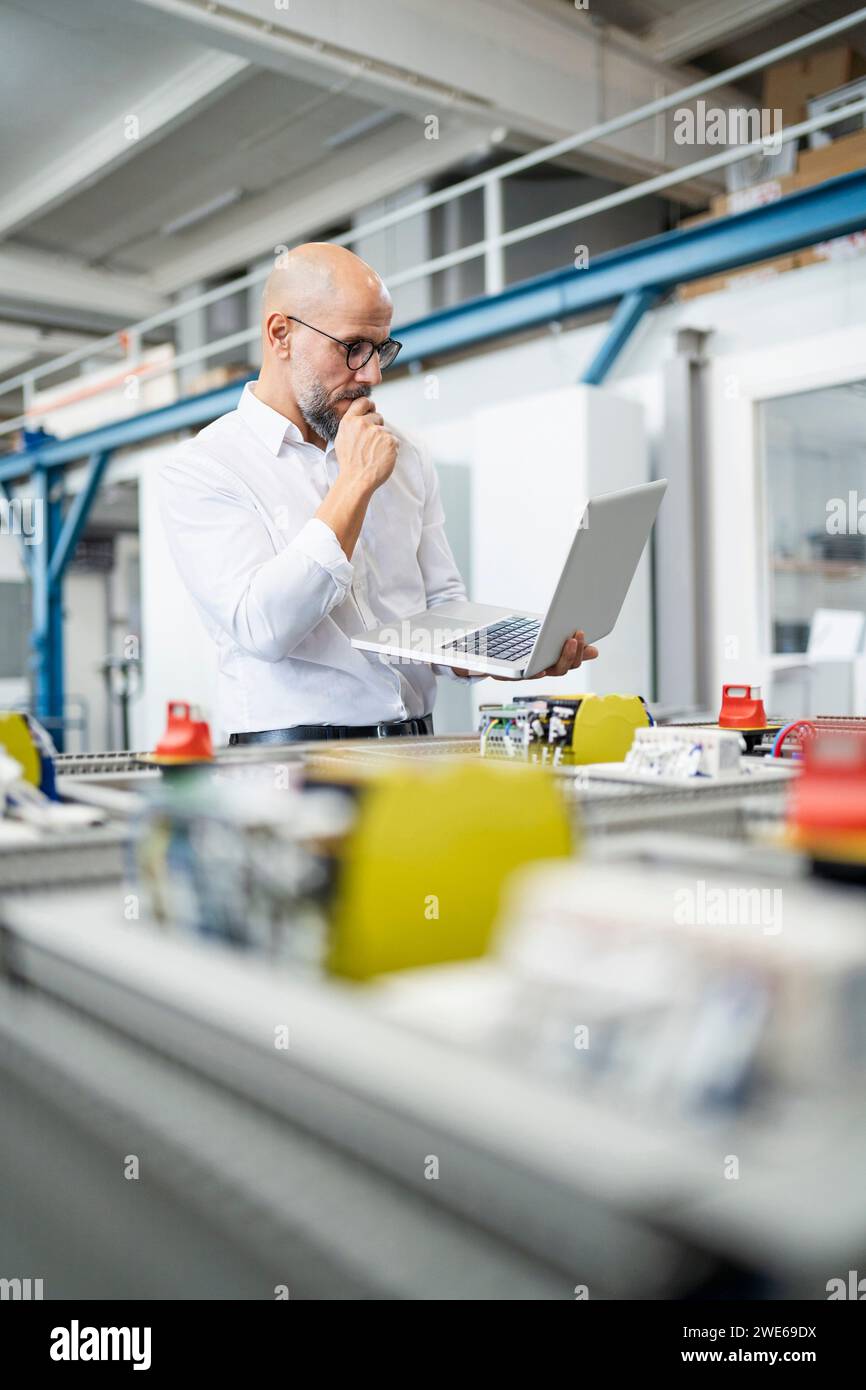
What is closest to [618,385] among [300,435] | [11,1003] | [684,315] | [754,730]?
[684,315]

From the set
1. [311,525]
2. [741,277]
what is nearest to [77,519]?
[741,277]

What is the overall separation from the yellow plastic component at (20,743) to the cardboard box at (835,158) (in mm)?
3982

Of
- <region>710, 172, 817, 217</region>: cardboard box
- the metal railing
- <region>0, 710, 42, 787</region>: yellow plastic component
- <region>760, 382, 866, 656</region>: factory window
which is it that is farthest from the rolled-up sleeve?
<region>710, 172, 817, 217</region>: cardboard box

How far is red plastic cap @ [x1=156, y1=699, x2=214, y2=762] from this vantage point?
47.2 inches

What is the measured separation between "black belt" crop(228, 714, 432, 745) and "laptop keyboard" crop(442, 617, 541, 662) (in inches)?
11.0

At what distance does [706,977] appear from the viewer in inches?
17.4

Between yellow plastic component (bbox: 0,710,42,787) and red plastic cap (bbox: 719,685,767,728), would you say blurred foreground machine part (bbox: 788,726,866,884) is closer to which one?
yellow plastic component (bbox: 0,710,42,787)

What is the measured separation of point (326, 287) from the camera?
1.95m

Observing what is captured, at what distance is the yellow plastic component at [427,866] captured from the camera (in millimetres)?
538

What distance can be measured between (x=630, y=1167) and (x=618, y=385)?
4.38 meters

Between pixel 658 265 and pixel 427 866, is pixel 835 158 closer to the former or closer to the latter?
pixel 658 265

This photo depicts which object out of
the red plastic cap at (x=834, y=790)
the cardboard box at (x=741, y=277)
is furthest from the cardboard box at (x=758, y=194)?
the red plastic cap at (x=834, y=790)

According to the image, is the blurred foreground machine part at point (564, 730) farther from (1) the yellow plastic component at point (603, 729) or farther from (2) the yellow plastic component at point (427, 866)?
(2) the yellow plastic component at point (427, 866)
